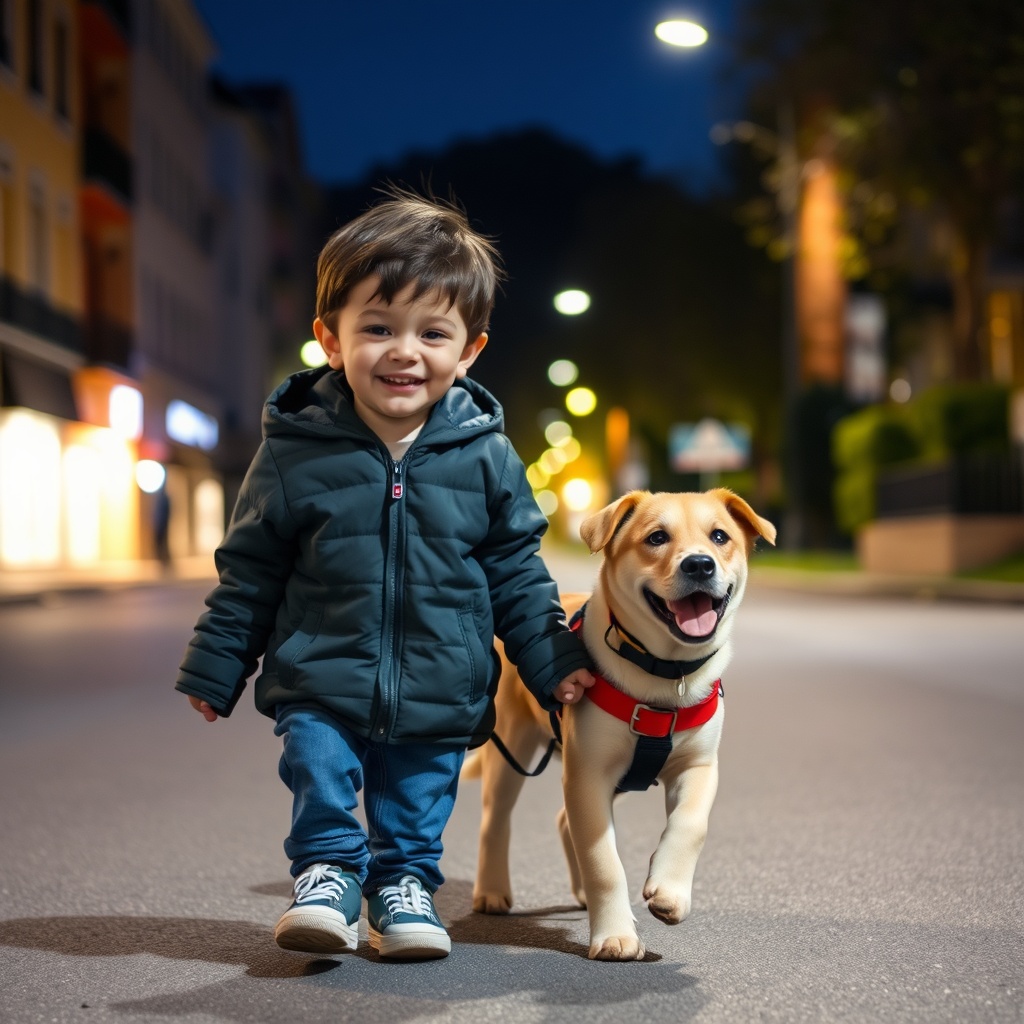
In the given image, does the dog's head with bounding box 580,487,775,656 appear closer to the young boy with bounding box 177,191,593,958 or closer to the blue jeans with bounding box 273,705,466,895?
the young boy with bounding box 177,191,593,958

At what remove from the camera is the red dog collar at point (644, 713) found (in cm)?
389

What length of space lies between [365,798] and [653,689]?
0.78m

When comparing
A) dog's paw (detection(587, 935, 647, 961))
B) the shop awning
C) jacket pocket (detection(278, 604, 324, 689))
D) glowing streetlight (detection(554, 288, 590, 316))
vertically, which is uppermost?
glowing streetlight (detection(554, 288, 590, 316))

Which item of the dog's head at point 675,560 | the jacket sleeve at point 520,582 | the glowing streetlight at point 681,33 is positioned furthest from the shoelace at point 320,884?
the glowing streetlight at point 681,33

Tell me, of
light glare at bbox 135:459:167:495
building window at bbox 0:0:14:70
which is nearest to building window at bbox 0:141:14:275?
building window at bbox 0:0:14:70

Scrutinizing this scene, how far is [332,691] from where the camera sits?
3910mm

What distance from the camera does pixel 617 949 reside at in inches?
151

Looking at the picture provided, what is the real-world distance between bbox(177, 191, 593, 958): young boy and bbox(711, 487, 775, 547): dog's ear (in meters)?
0.49

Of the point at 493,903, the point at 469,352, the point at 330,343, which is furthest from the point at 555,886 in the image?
the point at 330,343

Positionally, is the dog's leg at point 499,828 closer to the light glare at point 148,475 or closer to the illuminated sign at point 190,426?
the light glare at point 148,475

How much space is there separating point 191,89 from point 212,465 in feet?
40.3

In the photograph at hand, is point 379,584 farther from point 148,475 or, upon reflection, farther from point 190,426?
point 190,426

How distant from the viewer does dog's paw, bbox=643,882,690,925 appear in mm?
3680

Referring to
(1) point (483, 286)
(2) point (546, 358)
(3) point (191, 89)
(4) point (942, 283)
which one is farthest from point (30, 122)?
(2) point (546, 358)
